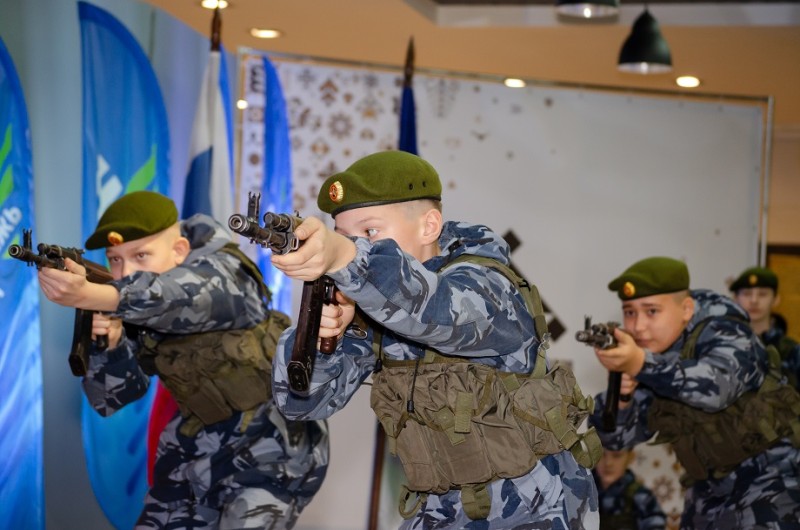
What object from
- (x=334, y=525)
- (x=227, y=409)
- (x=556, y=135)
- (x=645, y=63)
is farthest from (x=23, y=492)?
(x=645, y=63)

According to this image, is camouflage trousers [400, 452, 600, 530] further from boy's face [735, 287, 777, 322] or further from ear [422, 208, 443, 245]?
boy's face [735, 287, 777, 322]

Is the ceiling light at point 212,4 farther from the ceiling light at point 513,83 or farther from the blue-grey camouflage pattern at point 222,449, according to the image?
the blue-grey camouflage pattern at point 222,449

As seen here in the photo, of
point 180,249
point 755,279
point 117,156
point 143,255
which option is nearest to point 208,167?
point 117,156

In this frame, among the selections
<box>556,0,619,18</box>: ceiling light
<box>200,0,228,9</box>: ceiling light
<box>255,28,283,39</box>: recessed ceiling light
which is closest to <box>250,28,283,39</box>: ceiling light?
<box>255,28,283,39</box>: recessed ceiling light

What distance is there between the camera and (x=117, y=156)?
509 cm

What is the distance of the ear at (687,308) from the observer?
4.50 metres

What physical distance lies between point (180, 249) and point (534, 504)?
1.85 metres

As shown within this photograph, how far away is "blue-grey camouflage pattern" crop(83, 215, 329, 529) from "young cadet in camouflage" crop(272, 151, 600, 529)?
3.56 ft

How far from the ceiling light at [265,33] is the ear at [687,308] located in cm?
342

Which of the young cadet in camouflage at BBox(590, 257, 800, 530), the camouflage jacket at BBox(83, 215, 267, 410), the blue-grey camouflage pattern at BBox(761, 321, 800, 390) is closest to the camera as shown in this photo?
the camouflage jacket at BBox(83, 215, 267, 410)

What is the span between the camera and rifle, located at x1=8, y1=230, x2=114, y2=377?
3.37 metres

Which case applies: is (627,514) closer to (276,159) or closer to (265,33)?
(276,159)

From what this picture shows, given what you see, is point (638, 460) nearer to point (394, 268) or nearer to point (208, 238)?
point (208, 238)

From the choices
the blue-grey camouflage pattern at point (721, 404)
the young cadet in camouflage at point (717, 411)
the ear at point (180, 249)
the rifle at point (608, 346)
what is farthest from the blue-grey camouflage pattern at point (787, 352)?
the ear at point (180, 249)
